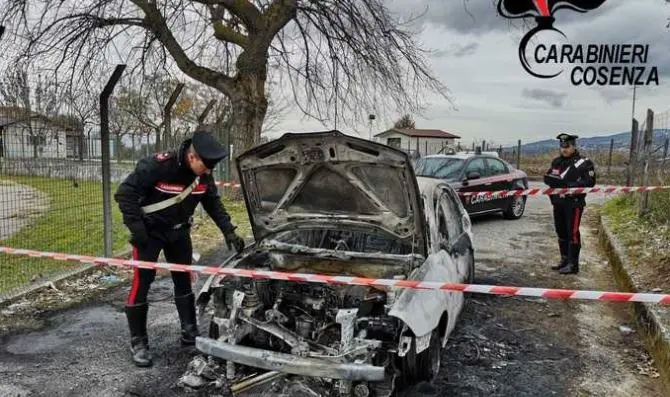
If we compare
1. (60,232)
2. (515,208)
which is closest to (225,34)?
(60,232)

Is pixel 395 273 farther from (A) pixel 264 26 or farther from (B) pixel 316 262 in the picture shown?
(A) pixel 264 26

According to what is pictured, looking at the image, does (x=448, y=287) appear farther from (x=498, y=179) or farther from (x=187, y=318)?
(x=498, y=179)

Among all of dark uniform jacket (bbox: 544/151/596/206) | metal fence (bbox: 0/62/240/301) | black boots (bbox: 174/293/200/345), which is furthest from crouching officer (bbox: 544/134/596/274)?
metal fence (bbox: 0/62/240/301)

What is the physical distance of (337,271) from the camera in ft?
15.1

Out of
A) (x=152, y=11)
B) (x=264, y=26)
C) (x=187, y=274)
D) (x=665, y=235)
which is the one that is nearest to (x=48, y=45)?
(x=152, y=11)

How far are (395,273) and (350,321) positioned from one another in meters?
0.96

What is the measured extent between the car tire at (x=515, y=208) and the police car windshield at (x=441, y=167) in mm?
2118

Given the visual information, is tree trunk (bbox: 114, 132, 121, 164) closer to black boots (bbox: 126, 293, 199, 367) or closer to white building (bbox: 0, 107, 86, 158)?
white building (bbox: 0, 107, 86, 158)

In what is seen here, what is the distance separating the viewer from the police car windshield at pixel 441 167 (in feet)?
33.9

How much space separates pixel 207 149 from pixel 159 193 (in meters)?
0.57

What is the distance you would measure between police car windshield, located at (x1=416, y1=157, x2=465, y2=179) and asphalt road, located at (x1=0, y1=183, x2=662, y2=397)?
3.93 m

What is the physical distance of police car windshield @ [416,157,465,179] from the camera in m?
10.3

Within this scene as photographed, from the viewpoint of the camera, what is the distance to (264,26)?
1347 cm

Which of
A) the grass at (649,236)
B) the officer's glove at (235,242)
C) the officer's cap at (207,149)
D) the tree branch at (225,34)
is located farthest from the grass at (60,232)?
the grass at (649,236)
